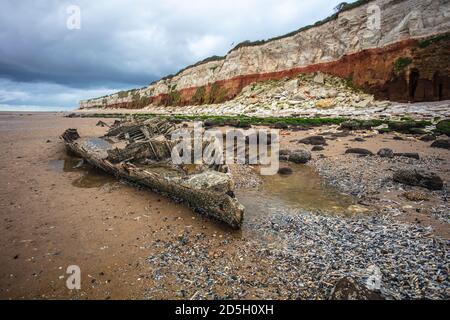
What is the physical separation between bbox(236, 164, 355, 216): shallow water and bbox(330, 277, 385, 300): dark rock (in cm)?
289

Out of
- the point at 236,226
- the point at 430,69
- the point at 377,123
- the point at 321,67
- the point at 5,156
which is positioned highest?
the point at 321,67

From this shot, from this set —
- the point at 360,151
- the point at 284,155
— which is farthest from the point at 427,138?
the point at 284,155

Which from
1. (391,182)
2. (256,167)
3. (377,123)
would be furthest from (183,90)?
(391,182)

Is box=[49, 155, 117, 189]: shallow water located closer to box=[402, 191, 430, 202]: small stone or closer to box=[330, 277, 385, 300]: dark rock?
box=[330, 277, 385, 300]: dark rock

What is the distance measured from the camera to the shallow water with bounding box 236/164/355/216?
625 cm

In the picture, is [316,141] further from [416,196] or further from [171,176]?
[171,176]

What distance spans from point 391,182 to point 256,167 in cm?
493

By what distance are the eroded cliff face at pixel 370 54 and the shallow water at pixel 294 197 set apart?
74.7 feet

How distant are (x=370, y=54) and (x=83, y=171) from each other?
103ft

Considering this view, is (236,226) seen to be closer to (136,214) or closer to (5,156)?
(136,214)

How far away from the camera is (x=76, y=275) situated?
384 centimetres

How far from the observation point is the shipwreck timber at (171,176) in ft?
17.0

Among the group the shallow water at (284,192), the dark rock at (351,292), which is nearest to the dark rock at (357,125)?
the shallow water at (284,192)

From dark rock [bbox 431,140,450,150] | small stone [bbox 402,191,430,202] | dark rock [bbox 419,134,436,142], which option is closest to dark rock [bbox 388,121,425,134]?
dark rock [bbox 419,134,436,142]
